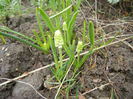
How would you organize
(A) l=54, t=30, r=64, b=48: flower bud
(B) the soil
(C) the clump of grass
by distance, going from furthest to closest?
(B) the soil
(C) the clump of grass
(A) l=54, t=30, r=64, b=48: flower bud

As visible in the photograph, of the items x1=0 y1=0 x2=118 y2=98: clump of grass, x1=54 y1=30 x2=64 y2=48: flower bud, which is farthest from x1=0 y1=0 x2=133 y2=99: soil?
x1=54 y1=30 x2=64 y2=48: flower bud

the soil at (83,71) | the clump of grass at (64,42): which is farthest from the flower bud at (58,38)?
the soil at (83,71)

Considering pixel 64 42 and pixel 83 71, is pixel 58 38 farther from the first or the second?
pixel 83 71

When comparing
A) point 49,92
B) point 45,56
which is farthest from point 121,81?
point 45,56

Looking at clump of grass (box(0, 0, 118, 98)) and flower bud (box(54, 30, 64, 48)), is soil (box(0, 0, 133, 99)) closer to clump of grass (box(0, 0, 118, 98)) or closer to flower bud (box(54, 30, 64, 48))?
clump of grass (box(0, 0, 118, 98))

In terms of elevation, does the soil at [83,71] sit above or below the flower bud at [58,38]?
below

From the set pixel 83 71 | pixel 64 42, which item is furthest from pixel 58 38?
pixel 83 71

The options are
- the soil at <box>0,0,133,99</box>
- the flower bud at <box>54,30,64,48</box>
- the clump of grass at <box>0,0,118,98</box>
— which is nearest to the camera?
the flower bud at <box>54,30,64,48</box>

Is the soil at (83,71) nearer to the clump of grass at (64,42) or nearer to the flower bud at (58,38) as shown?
the clump of grass at (64,42)

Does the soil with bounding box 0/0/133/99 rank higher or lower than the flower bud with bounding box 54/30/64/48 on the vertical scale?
lower

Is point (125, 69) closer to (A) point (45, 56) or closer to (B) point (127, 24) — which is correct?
(B) point (127, 24)

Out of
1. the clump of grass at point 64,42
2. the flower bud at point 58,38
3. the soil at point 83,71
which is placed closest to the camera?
the flower bud at point 58,38
